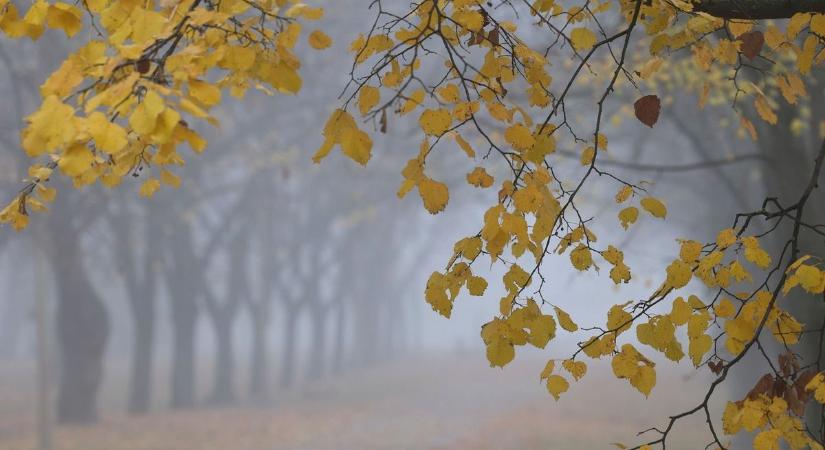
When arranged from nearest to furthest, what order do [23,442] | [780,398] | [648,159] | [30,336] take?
[780,398], [23,442], [648,159], [30,336]

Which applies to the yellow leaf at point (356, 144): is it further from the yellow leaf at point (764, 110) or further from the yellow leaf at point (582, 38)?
the yellow leaf at point (764, 110)

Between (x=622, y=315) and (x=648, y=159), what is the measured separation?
2366 centimetres

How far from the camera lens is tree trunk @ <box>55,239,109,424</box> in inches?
683

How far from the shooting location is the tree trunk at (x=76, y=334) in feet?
57.0

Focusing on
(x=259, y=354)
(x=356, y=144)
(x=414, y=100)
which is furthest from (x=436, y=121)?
(x=259, y=354)

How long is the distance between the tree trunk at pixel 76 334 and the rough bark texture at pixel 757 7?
1664 centimetres

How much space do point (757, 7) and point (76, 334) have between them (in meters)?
17.1

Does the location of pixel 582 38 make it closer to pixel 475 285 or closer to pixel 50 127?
pixel 475 285

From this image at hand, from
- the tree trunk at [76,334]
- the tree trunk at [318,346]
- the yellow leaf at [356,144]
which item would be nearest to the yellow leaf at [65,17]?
the yellow leaf at [356,144]

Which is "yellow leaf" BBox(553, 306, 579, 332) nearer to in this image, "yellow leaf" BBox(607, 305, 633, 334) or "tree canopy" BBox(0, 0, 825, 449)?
"tree canopy" BBox(0, 0, 825, 449)

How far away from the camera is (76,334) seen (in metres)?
17.4

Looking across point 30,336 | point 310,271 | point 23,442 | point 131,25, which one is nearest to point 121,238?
point 23,442

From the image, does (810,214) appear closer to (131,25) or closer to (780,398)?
(780,398)

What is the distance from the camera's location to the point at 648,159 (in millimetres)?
25391
